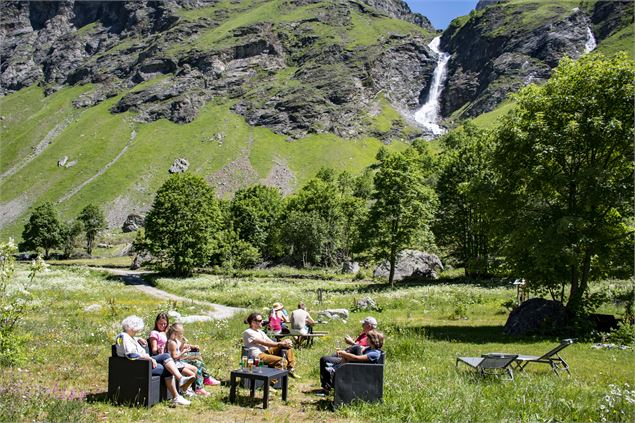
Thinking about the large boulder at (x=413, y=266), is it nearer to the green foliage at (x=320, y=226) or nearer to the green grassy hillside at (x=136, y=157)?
the green foliage at (x=320, y=226)

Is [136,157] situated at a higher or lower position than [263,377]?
higher

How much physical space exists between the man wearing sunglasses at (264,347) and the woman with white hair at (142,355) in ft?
6.37

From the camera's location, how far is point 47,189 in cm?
14812

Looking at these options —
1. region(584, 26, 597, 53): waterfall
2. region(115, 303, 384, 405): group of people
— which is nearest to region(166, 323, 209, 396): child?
region(115, 303, 384, 405): group of people

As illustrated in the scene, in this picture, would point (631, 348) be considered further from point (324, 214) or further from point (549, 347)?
point (324, 214)

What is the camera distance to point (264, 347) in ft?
40.7

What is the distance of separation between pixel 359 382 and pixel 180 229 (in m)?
53.2

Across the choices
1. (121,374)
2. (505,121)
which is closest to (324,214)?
(505,121)

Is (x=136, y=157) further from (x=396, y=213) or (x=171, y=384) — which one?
(x=171, y=384)

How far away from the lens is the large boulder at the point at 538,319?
1945 centimetres

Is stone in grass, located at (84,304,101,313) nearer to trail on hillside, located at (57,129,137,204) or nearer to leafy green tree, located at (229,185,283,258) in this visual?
leafy green tree, located at (229,185,283,258)

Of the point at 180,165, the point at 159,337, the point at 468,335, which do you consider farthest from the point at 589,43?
the point at 159,337

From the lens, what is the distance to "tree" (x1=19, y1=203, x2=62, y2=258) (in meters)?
102

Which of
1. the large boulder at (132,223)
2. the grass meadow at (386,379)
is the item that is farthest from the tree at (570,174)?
the large boulder at (132,223)
